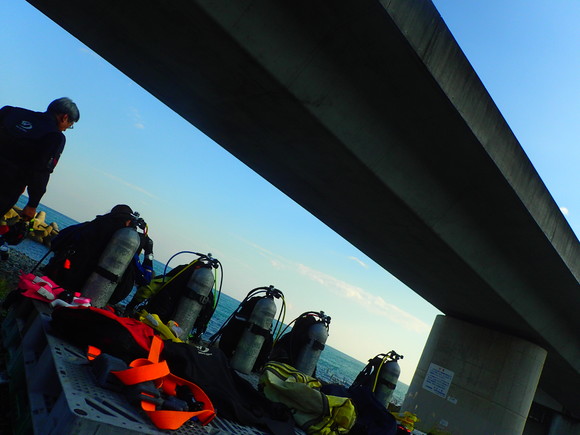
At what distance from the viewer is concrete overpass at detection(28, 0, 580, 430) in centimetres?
440

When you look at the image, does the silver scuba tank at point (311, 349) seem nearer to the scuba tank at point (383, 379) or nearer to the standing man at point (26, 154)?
the scuba tank at point (383, 379)

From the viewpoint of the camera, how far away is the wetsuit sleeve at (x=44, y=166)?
145 inches

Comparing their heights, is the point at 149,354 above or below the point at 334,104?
below

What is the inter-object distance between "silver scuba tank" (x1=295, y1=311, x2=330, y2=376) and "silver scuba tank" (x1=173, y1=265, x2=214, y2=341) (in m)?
2.10

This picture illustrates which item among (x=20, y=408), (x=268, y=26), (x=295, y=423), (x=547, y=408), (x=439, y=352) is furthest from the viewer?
(x=547, y=408)

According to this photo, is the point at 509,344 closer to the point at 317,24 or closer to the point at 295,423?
the point at 295,423

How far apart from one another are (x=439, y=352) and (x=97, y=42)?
36.0ft

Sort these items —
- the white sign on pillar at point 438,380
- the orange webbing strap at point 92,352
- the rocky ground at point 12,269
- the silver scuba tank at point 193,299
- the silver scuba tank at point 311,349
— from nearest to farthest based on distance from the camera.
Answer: the orange webbing strap at point 92,352 → the silver scuba tank at point 193,299 → the silver scuba tank at point 311,349 → the rocky ground at point 12,269 → the white sign on pillar at point 438,380

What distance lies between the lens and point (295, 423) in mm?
3500

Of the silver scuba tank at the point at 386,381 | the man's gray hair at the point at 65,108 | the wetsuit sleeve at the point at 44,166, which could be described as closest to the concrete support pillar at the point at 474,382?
the silver scuba tank at the point at 386,381

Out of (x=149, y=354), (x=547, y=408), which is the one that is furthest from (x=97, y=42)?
(x=547, y=408)

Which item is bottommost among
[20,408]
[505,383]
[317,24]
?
[20,408]

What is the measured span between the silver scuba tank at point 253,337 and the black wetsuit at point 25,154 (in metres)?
3.34

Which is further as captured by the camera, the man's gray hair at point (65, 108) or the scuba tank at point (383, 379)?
the scuba tank at point (383, 379)
